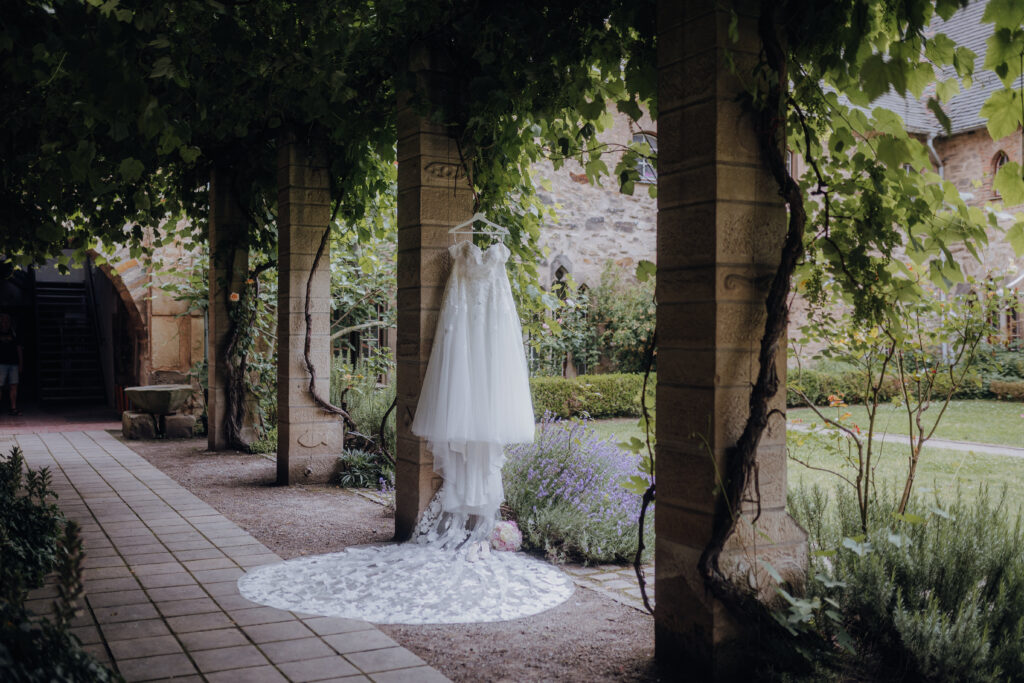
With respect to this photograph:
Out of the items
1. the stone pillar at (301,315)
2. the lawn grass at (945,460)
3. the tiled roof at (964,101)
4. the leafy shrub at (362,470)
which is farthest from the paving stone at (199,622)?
the tiled roof at (964,101)

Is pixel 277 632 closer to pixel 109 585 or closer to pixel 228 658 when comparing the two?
pixel 228 658

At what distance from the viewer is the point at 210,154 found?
8.21 m

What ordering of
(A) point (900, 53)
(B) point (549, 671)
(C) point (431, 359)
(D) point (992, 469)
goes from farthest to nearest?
(D) point (992, 469)
(C) point (431, 359)
(B) point (549, 671)
(A) point (900, 53)

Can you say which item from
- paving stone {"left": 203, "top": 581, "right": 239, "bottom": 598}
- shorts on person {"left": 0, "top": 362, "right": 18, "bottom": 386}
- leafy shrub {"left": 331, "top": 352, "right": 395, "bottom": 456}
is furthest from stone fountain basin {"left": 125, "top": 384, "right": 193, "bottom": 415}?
paving stone {"left": 203, "top": 581, "right": 239, "bottom": 598}

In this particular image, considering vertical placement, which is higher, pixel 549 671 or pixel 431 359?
pixel 431 359

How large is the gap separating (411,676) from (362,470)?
4.08 m

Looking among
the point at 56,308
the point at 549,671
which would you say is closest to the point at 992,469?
the point at 549,671

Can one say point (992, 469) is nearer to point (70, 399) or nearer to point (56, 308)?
point (70, 399)

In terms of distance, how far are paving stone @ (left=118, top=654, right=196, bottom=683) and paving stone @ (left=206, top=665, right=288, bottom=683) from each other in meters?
0.11

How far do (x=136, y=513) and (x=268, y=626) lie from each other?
271cm

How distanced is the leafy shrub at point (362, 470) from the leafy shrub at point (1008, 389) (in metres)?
12.4

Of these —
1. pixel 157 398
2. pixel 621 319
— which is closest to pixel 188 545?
pixel 157 398

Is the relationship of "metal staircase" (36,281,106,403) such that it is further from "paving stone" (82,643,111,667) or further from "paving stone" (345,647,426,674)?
"paving stone" (345,647,426,674)

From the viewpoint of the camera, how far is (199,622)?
11.4 feet
